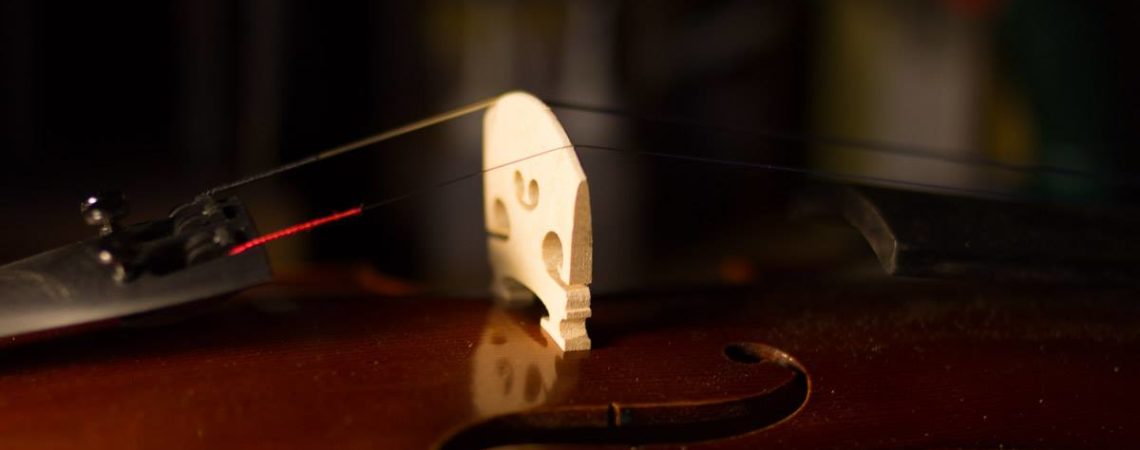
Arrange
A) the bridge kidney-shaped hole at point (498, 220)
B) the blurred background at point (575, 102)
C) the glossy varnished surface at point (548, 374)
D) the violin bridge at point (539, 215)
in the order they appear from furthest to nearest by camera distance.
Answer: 1. the blurred background at point (575, 102)
2. the bridge kidney-shaped hole at point (498, 220)
3. the violin bridge at point (539, 215)
4. the glossy varnished surface at point (548, 374)

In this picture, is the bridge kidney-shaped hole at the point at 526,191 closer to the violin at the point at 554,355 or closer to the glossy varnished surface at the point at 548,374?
the violin at the point at 554,355

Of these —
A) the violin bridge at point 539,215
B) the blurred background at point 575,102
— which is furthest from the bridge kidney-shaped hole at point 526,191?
the blurred background at point 575,102

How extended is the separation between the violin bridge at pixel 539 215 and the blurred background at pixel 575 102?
20cm

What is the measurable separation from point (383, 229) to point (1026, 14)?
1.04m

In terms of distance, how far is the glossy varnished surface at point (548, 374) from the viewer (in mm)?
582

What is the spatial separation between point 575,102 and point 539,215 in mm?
569

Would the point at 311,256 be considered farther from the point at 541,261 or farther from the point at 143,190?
the point at 541,261

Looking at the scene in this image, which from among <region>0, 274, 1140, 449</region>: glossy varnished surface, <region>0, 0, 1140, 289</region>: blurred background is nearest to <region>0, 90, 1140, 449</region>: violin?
<region>0, 274, 1140, 449</region>: glossy varnished surface

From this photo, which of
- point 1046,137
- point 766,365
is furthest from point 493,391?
point 1046,137

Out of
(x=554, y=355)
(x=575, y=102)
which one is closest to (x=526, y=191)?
(x=554, y=355)

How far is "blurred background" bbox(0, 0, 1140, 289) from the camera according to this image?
1.02 m

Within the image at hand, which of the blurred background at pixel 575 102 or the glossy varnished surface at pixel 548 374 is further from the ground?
the blurred background at pixel 575 102

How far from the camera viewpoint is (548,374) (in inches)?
26.9

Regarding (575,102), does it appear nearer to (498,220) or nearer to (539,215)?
(498,220)
